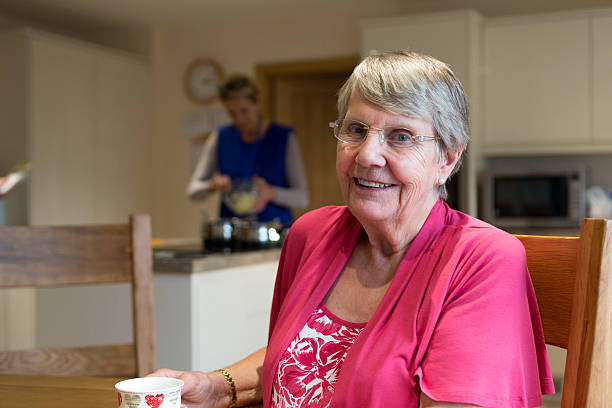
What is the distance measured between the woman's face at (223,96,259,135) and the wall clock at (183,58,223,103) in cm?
215

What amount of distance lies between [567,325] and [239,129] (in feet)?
8.30

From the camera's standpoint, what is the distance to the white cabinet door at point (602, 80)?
405cm

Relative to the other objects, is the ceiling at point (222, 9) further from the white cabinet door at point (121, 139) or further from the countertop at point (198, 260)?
the countertop at point (198, 260)

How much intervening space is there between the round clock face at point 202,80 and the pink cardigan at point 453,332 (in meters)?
4.49

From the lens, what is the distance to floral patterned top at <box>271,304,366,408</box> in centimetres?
108

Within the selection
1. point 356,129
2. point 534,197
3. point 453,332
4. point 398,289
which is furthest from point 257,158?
point 453,332

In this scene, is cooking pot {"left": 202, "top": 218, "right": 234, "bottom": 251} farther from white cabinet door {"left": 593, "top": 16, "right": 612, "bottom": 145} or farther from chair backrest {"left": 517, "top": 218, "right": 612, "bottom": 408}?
white cabinet door {"left": 593, "top": 16, "right": 612, "bottom": 145}

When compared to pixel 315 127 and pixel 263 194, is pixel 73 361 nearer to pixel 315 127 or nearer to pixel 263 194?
pixel 263 194

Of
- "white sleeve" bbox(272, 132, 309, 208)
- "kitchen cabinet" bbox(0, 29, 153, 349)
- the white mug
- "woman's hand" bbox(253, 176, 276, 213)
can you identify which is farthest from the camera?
"kitchen cabinet" bbox(0, 29, 153, 349)

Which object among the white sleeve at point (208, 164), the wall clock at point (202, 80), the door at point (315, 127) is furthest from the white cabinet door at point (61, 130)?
the white sleeve at point (208, 164)

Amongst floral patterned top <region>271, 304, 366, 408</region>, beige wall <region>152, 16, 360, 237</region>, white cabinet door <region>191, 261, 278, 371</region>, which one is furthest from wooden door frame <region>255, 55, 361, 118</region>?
floral patterned top <region>271, 304, 366, 408</region>

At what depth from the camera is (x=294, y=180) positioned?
11.1 feet

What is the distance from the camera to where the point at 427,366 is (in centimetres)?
92

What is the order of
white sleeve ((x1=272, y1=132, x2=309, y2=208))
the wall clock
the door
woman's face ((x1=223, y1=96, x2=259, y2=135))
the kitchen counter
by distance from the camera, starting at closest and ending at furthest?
the kitchen counter, woman's face ((x1=223, y1=96, x2=259, y2=135)), white sleeve ((x1=272, y1=132, x2=309, y2=208)), the wall clock, the door
